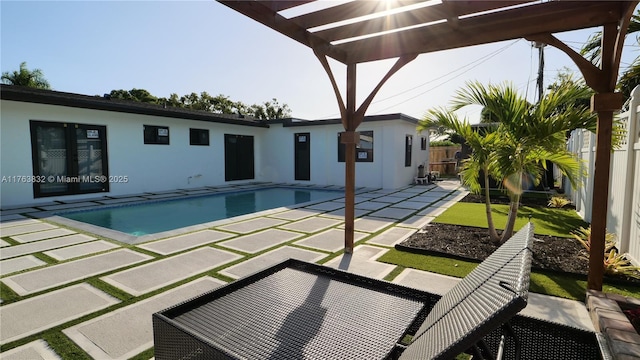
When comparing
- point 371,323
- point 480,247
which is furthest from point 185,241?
point 480,247

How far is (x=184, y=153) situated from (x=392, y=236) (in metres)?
9.51

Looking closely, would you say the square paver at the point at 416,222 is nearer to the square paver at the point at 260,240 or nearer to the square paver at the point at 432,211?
the square paver at the point at 432,211

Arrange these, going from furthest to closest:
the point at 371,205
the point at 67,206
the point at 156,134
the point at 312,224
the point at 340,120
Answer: the point at 340,120 → the point at 156,134 → the point at 371,205 → the point at 67,206 → the point at 312,224

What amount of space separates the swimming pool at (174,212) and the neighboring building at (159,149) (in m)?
2.02

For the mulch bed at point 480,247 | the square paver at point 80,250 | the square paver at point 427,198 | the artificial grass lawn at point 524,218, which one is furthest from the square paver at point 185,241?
the square paver at point 427,198

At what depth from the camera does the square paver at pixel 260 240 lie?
4.51 meters

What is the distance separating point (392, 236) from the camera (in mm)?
5125

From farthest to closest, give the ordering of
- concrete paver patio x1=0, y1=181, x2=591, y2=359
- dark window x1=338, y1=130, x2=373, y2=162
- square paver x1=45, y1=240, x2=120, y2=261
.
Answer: dark window x1=338, y1=130, x2=373, y2=162 < square paver x1=45, y1=240, x2=120, y2=261 < concrete paver patio x1=0, y1=181, x2=591, y2=359

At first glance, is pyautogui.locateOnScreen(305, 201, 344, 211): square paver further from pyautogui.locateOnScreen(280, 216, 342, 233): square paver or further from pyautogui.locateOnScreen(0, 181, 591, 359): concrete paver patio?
pyautogui.locateOnScreen(280, 216, 342, 233): square paver

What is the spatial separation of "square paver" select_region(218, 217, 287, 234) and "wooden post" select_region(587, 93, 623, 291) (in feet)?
14.9

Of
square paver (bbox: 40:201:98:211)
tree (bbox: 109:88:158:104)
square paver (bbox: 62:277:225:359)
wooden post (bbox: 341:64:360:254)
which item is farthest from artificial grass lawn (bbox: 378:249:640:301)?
tree (bbox: 109:88:158:104)

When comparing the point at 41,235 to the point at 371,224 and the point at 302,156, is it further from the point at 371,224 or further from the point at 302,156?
the point at 302,156

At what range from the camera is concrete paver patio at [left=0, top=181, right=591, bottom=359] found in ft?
7.82

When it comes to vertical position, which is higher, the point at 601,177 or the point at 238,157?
the point at 238,157
